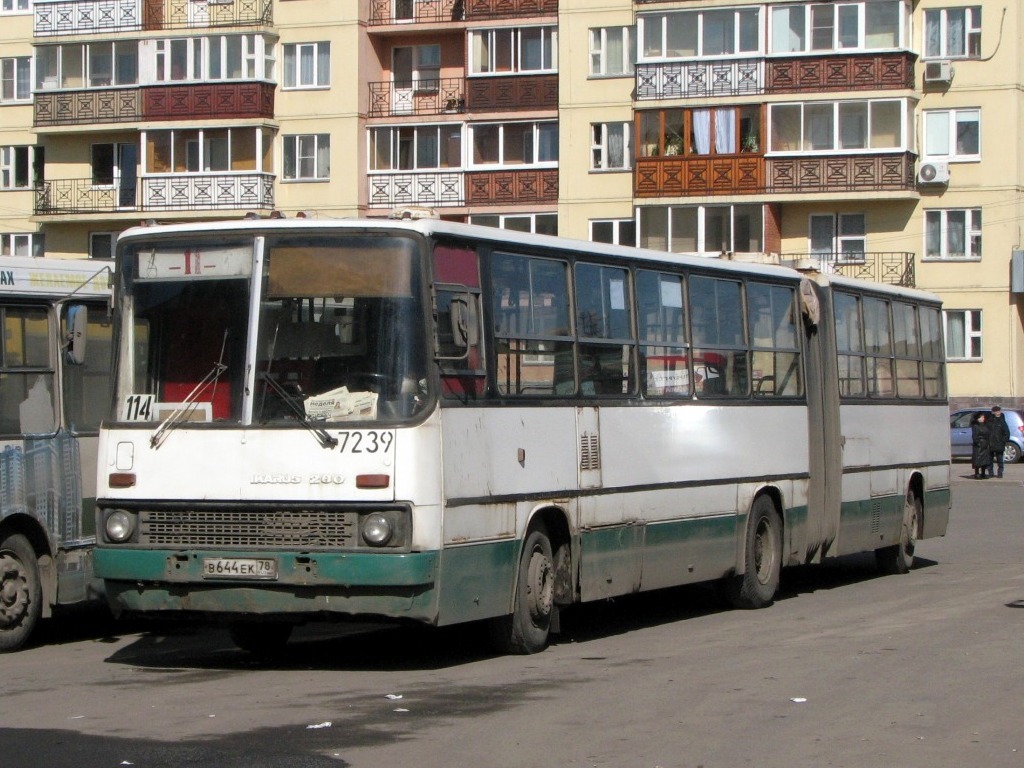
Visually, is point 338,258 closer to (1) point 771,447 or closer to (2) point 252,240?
(2) point 252,240

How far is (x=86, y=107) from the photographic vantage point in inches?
2307

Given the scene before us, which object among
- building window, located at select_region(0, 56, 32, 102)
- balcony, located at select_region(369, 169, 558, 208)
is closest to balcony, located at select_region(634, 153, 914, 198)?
balcony, located at select_region(369, 169, 558, 208)

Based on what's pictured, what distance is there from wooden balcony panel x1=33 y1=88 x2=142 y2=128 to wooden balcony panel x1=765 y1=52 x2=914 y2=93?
19887 millimetres

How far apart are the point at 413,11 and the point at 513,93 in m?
4.34

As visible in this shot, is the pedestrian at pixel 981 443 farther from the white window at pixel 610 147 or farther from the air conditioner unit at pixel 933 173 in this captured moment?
the white window at pixel 610 147

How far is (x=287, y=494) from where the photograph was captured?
11391mm

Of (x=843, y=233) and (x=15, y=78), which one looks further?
(x=15, y=78)

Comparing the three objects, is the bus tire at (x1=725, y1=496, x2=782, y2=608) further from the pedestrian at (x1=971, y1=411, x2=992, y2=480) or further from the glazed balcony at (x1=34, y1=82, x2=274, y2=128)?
the glazed balcony at (x1=34, y1=82, x2=274, y2=128)

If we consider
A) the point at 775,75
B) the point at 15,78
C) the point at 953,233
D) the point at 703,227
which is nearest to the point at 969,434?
the point at 953,233

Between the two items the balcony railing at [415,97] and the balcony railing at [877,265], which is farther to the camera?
the balcony railing at [415,97]

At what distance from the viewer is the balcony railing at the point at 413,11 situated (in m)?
56.6

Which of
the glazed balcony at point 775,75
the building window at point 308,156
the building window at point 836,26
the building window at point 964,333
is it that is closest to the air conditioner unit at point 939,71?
the glazed balcony at point 775,75

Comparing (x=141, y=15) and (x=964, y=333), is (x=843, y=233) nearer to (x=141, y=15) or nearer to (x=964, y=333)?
(x=964, y=333)

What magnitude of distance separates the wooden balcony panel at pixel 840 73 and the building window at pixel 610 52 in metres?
4.78
